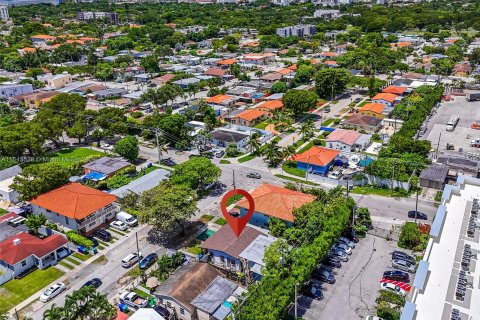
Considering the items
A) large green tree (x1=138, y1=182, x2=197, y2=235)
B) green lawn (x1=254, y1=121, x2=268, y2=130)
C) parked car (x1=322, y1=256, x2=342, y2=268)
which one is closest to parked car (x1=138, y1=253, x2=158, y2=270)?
large green tree (x1=138, y1=182, x2=197, y2=235)

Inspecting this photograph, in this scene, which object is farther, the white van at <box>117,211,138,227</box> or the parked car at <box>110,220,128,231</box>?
the white van at <box>117,211,138,227</box>

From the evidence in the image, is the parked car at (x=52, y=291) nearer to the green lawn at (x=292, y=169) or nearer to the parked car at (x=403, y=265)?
the parked car at (x=403, y=265)

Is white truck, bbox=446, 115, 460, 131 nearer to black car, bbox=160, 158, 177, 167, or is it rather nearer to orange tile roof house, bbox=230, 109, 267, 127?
orange tile roof house, bbox=230, 109, 267, 127

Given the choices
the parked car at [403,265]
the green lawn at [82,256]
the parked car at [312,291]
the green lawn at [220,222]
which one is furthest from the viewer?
the green lawn at [220,222]

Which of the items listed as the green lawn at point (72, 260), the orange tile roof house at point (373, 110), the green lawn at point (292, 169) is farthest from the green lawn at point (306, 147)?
the green lawn at point (72, 260)

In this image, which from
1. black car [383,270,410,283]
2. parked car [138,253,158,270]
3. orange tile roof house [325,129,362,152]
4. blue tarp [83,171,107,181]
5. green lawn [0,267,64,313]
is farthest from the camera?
orange tile roof house [325,129,362,152]

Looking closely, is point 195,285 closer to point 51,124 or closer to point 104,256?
point 104,256

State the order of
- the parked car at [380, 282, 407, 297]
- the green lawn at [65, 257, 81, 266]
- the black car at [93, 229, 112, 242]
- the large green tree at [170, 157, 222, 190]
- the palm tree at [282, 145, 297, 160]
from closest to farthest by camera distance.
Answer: the parked car at [380, 282, 407, 297], the green lawn at [65, 257, 81, 266], the black car at [93, 229, 112, 242], the large green tree at [170, 157, 222, 190], the palm tree at [282, 145, 297, 160]

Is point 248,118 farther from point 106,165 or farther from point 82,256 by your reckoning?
point 82,256
